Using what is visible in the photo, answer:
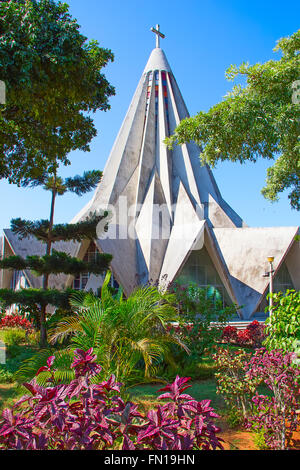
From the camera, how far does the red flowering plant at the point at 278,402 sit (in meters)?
4.28

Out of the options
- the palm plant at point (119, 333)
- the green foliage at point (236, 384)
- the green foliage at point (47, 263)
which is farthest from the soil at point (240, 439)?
the green foliage at point (47, 263)

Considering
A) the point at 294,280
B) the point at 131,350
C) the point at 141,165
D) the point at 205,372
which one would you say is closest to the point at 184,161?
the point at 141,165

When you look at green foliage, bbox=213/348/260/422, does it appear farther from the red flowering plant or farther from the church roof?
the church roof

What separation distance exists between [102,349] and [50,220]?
8.94 metres

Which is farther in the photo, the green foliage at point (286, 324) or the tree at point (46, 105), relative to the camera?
the tree at point (46, 105)

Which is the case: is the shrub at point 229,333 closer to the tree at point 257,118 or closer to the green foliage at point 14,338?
the tree at point 257,118

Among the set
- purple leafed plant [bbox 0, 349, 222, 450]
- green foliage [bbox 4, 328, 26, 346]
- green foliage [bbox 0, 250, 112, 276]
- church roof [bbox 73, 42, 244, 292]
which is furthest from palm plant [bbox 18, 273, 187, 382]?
church roof [bbox 73, 42, 244, 292]

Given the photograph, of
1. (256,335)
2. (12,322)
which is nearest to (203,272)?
(256,335)

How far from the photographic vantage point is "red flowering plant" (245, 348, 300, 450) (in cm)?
428

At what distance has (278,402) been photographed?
14.9ft

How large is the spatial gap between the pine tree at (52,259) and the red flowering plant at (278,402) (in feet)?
27.7

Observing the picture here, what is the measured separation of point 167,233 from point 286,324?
18.1 metres

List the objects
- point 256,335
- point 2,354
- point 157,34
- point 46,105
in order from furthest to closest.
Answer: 1. point 157,34
2. point 256,335
3. point 2,354
4. point 46,105

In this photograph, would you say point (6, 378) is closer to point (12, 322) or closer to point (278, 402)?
point (278, 402)
